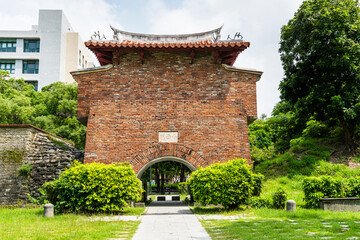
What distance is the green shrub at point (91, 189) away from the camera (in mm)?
10219

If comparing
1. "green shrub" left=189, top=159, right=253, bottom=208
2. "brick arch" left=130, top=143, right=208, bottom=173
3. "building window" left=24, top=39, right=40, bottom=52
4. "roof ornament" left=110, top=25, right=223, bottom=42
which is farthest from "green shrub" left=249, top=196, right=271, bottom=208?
"building window" left=24, top=39, right=40, bottom=52

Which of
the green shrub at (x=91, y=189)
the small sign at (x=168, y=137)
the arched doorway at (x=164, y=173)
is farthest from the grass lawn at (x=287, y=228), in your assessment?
the small sign at (x=168, y=137)

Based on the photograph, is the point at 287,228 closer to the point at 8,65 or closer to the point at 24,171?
the point at 24,171

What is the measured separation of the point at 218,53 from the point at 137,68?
3263mm

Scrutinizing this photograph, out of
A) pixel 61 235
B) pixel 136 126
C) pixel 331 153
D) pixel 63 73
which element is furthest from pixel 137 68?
pixel 63 73

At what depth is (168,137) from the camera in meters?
12.4

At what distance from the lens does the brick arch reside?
12195 mm

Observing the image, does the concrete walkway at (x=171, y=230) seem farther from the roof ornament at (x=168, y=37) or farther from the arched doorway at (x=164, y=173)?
the roof ornament at (x=168, y=37)

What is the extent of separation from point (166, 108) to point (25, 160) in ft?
21.5

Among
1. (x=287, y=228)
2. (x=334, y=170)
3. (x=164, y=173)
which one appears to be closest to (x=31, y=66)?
(x=164, y=173)

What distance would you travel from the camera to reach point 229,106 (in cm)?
1266

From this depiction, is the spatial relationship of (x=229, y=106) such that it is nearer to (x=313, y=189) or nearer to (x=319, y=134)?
(x=313, y=189)

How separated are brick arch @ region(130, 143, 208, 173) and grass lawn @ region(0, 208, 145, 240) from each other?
127 inches

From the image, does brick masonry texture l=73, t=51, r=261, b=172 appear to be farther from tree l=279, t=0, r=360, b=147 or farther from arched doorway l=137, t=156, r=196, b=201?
tree l=279, t=0, r=360, b=147
